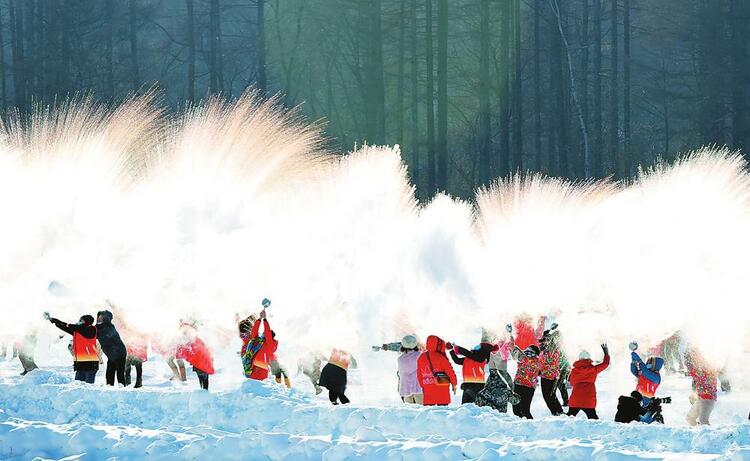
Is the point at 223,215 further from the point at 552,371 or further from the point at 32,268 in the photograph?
the point at 552,371

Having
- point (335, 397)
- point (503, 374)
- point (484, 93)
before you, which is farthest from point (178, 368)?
point (484, 93)

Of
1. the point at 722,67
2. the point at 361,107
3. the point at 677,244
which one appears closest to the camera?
the point at 677,244

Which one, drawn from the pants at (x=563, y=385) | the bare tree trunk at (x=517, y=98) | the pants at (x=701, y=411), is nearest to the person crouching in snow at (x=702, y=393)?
the pants at (x=701, y=411)

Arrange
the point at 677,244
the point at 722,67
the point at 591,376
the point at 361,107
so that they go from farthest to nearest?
the point at 361,107 < the point at 722,67 < the point at 677,244 < the point at 591,376

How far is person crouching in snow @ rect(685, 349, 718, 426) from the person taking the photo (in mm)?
15750

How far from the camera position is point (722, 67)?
37969mm

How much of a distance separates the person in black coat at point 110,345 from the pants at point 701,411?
8698 mm

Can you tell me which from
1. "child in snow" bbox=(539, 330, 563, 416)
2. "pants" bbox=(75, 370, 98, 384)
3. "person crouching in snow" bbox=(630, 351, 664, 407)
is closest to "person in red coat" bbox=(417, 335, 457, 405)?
"child in snow" bbox=(539, 330, 563, 416)

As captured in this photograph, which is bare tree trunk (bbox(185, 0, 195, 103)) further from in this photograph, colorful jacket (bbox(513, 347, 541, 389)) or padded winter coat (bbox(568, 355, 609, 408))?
padded winter coat (bbox(568, 355, 609, 408))

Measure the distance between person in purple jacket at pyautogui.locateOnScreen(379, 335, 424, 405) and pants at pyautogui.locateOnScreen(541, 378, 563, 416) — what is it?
1.74 m

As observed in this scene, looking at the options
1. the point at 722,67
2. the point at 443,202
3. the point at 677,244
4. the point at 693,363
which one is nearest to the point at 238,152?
the point at 443,202

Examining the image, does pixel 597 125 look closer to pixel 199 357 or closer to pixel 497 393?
pixel 199 357

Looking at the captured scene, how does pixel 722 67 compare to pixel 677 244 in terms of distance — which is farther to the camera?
pixel 722 67

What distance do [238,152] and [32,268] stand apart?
429cm
